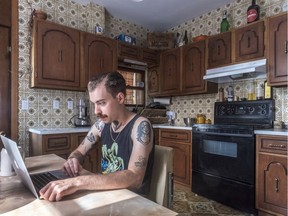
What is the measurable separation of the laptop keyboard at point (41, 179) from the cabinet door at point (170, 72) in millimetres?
2649

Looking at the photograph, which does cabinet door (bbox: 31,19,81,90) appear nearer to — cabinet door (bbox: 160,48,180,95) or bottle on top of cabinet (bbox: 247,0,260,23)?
cabinet door (bbox: 160,48,180,95)

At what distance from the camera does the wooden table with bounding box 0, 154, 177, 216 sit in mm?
576

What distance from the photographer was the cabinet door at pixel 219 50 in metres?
2.73

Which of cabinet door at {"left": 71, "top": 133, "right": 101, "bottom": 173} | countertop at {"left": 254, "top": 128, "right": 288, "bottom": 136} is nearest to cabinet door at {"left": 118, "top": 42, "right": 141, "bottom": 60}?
cabinet door at {"left": 71, "top": 133, "right": 101, "bottom": 173}

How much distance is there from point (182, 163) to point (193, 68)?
136cm

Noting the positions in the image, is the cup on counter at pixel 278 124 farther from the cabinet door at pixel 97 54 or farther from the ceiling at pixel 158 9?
the cabinet door at pixel 97 54

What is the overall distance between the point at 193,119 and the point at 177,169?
781 mm

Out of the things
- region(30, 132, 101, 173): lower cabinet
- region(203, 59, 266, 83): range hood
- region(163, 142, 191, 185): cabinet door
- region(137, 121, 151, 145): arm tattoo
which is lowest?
region(163, 142, 191, 185): cabinet door

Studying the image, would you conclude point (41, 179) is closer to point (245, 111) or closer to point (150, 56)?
point (245, 111)

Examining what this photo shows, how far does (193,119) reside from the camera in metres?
3.22

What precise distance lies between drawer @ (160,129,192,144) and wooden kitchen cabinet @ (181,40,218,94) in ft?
2.10

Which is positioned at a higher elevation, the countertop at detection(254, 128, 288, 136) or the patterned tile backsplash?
the patterned tile backsplash

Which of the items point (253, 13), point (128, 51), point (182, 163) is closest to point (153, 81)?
point (128, 51)

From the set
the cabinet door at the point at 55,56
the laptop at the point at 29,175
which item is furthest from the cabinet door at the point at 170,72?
the laptop at the point at 29,175
